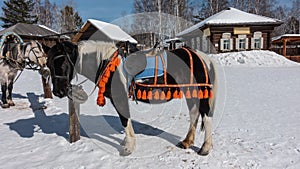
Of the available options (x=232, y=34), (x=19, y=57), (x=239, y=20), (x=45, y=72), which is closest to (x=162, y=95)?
→ (x=45, y=72)

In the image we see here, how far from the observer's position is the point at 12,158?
285 centimetres

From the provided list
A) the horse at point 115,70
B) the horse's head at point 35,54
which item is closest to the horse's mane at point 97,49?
the horse at point 115,70

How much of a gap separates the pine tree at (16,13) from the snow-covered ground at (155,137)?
122 feet

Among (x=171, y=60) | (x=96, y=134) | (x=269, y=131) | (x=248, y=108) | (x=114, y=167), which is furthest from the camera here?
(x=248, y=108)

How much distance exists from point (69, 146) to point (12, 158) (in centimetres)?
76

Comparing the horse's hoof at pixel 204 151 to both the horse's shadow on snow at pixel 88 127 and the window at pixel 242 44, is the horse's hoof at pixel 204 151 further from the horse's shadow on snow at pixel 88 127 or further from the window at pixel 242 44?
the window at pixel 242 44

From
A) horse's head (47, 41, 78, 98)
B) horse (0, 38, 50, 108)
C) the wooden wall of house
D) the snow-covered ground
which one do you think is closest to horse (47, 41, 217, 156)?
horse's head (47, 41, 78, 98)

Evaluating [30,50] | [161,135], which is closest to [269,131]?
[161,135]

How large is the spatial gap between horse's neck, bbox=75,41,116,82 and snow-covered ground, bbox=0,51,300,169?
4.21 ft

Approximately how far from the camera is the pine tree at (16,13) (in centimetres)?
3512

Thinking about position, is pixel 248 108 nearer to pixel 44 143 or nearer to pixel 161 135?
pixel 161 135

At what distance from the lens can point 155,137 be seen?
3475mm

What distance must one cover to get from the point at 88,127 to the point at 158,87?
2.14m

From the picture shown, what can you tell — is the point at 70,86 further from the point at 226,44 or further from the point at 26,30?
the point at 26,30
